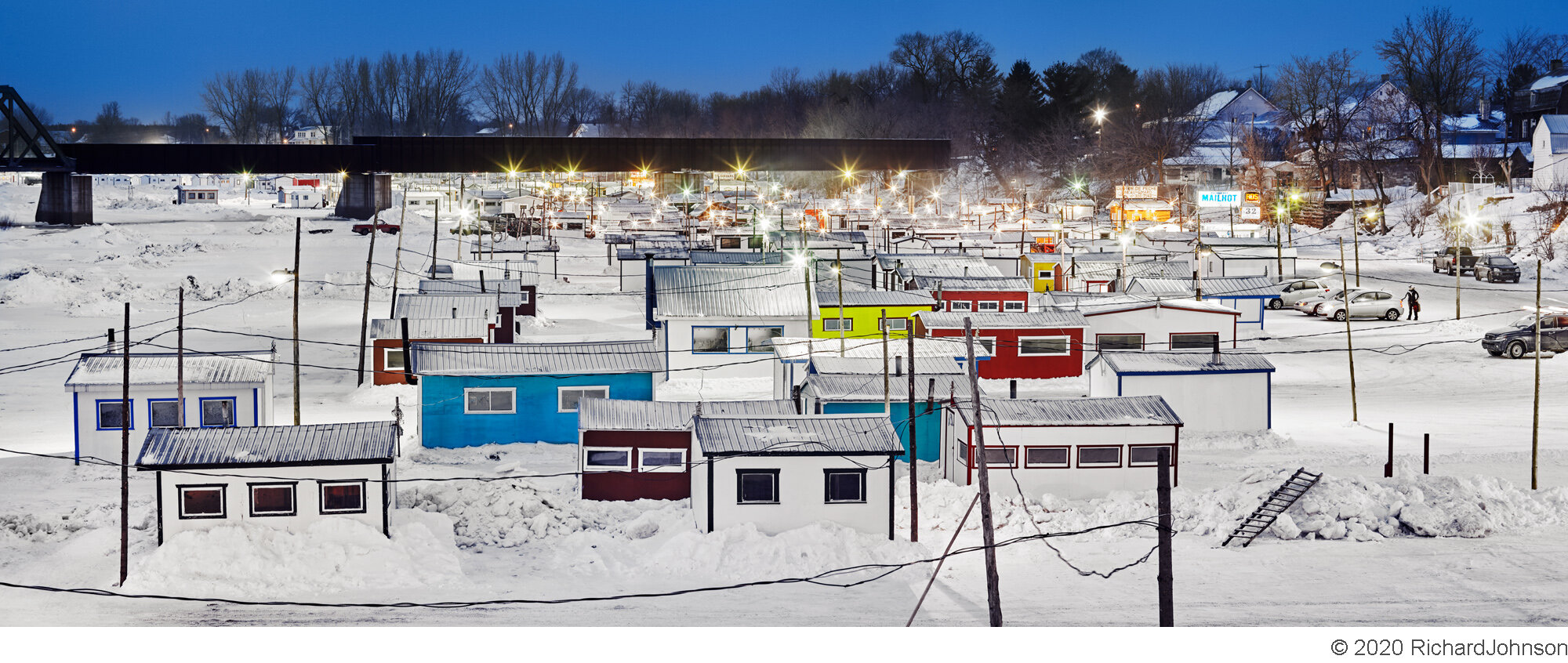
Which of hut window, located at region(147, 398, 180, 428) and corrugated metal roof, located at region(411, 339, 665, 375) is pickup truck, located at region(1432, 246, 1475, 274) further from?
hut window, located at region(147, 398, 180, 428)

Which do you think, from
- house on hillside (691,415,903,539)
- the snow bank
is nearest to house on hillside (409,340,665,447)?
house on hillside (691,415,903,539)

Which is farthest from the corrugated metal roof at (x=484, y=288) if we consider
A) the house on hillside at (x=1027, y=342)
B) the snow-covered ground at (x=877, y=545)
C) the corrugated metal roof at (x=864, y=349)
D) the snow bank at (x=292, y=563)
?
the snow bank at (x=292, y=563)

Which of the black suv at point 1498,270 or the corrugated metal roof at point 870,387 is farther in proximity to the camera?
the black suv at point 1498,270

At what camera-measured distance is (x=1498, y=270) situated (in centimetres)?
5444

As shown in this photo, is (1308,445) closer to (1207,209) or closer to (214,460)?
(214,460)

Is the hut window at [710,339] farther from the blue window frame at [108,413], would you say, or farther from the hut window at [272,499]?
the hut window at [272,499]

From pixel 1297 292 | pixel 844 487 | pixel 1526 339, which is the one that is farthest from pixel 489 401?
pixel 1297 292

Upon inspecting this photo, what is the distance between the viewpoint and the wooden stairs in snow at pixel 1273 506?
2142 cm

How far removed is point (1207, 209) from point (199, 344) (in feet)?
215

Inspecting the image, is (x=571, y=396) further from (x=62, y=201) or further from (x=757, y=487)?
(x=62, y=201)

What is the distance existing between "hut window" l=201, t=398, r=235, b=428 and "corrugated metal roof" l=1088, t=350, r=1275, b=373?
18.1 metres

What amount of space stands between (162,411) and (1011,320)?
2045 cm

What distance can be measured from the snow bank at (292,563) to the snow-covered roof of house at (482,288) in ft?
71.8

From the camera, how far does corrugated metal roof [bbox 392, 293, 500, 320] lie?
36.2 m
